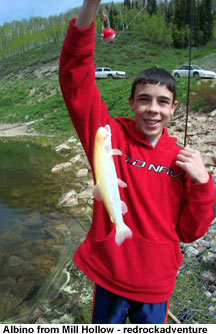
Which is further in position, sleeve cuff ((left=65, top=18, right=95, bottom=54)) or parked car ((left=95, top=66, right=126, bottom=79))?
parked car ((left=95, top=66, right=126, bottom=79))

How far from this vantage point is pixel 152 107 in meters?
1.56

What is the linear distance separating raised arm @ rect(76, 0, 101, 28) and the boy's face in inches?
19.7

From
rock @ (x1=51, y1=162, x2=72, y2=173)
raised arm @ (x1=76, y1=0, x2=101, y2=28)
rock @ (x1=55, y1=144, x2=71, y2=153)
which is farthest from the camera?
rock @ (x1=55, y1=144, x2=71, y2=153)

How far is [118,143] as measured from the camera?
1.70 m

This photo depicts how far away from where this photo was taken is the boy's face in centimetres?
158

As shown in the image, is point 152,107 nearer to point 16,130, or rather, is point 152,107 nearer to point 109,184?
point 109,184

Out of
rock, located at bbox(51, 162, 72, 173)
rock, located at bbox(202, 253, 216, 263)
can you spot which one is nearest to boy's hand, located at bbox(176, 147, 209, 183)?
rock, located at bbox(202, 253, 216, 263)

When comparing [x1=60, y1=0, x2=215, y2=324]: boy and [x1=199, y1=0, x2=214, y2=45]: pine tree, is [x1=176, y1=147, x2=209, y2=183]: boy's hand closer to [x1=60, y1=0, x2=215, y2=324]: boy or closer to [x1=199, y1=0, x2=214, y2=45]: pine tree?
[x1=60, y1=0, x2=215, y2=324]: boy

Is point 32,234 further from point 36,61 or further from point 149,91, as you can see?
Result: point 36,61

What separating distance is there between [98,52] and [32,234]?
37.5 metres

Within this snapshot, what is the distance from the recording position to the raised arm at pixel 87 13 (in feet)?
4.05

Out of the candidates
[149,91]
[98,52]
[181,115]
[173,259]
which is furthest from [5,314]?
[98,52]

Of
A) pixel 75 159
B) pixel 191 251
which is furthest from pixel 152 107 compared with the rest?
pixel 75 159

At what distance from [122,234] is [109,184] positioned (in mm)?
297
